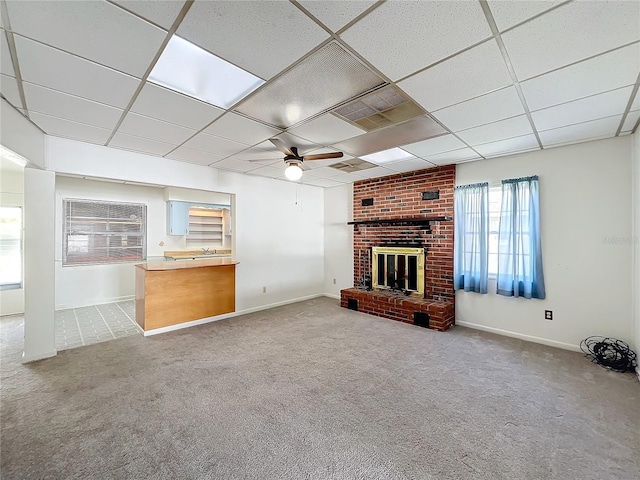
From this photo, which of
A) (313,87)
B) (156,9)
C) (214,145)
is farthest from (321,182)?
(156,9)

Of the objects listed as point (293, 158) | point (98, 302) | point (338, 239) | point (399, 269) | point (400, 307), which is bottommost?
point (98, 302)

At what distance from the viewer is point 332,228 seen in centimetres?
639

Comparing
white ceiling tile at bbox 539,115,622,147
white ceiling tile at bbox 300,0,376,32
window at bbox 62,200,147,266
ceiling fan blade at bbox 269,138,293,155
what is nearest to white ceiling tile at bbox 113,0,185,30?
white ceiling tile at bbox 300,0,376,32

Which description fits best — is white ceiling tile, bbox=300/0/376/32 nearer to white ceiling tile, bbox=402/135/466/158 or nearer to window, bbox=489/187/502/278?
white ceiling tile, bbox=402/135/466/158

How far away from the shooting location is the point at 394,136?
10.5 ft

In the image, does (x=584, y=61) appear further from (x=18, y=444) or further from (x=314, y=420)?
(x=18, y=444)

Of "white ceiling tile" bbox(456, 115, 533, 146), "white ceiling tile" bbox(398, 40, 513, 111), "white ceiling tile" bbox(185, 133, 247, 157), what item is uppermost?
"white ceiling tile" bbox(185, 133, 247, 157)

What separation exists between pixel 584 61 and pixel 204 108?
2.84 metres

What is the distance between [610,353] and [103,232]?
8393 millimetres

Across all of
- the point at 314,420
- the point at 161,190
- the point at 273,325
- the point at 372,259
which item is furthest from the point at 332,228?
the point at 314,420

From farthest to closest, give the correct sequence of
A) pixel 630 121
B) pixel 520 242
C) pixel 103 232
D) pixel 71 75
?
pixel 103 232 < pixel 520 242 < pixel 630 121 < pixel 71 75

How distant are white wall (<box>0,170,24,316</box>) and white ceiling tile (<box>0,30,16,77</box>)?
165 inches

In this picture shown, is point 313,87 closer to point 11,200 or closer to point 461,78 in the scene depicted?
point 461,78

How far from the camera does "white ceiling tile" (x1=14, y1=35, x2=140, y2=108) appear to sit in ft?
5.74
